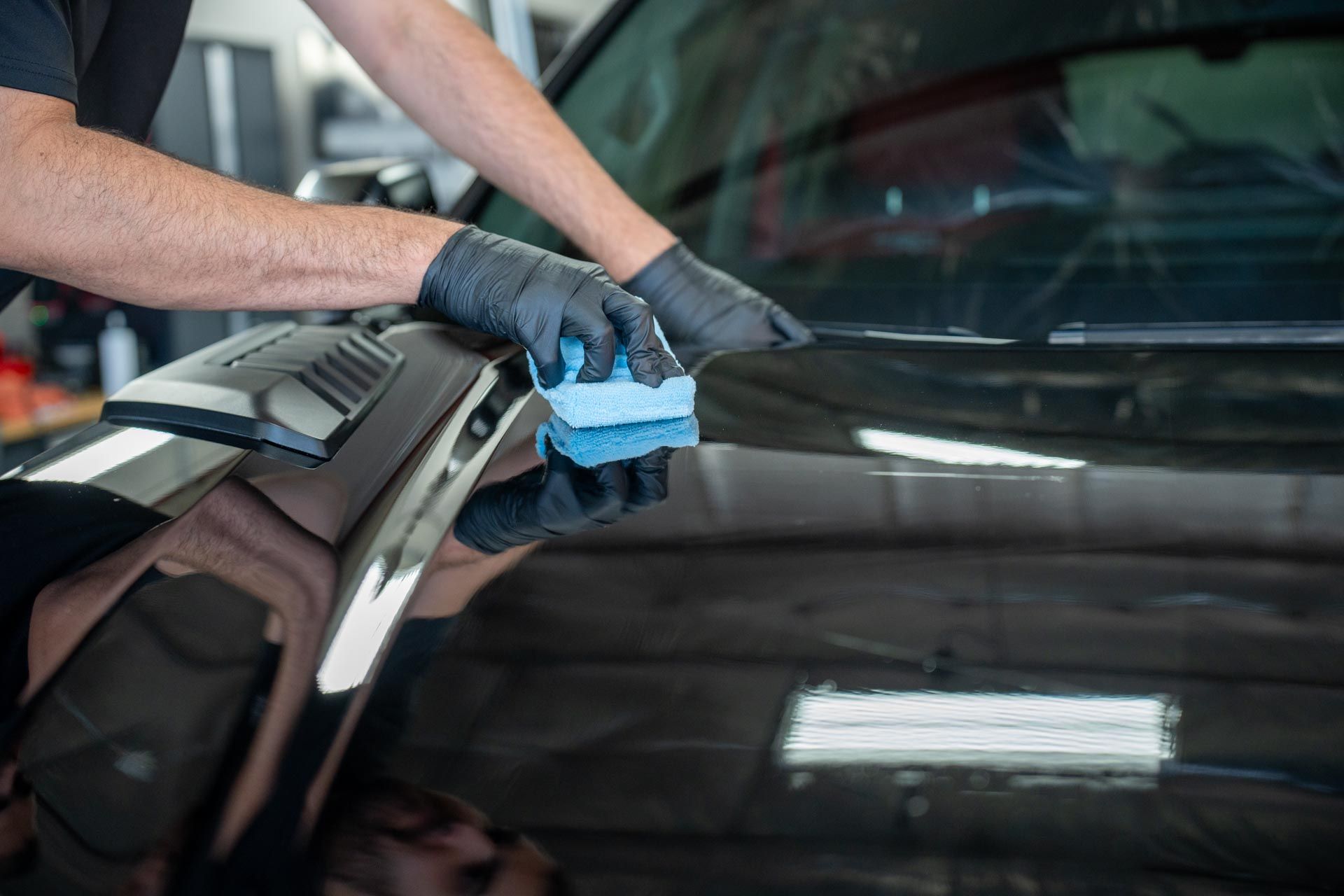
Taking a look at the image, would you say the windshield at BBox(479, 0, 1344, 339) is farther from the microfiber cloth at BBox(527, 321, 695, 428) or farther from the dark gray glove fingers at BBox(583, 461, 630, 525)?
the dark gray glove fingers at BBox(583, 461, 630, 525)

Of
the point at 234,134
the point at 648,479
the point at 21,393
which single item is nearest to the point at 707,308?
the point at 648,479

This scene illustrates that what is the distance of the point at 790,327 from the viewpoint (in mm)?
1147

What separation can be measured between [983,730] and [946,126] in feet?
3.83

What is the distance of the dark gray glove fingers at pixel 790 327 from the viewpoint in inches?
44.7

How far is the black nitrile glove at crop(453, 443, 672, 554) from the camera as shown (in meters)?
0.68

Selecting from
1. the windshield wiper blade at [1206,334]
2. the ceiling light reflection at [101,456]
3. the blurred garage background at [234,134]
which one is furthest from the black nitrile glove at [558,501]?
the blurred garage background at [234,134]

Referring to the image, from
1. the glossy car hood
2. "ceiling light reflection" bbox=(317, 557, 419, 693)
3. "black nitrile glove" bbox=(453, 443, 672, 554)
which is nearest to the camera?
the glossy car hood

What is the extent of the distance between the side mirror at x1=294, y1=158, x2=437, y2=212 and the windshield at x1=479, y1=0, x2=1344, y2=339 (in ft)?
0.32

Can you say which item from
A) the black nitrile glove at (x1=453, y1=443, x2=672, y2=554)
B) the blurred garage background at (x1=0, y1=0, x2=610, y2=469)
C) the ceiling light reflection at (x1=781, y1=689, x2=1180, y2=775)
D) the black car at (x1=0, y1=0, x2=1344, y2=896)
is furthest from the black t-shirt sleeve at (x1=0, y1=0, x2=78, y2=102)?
the blurred garage background at (x1=0, y1=0, x2=610, y2=469)

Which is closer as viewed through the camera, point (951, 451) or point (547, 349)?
point (951, 451)

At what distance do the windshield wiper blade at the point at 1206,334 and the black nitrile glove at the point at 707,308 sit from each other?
0.27 m

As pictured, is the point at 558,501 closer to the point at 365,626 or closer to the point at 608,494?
the point at 608,494

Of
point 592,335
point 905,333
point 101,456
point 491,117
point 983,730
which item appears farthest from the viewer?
point 491,117

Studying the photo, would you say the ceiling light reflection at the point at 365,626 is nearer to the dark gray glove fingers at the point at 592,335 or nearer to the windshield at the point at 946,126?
the dark gray glove fingers at the point at 592,335
